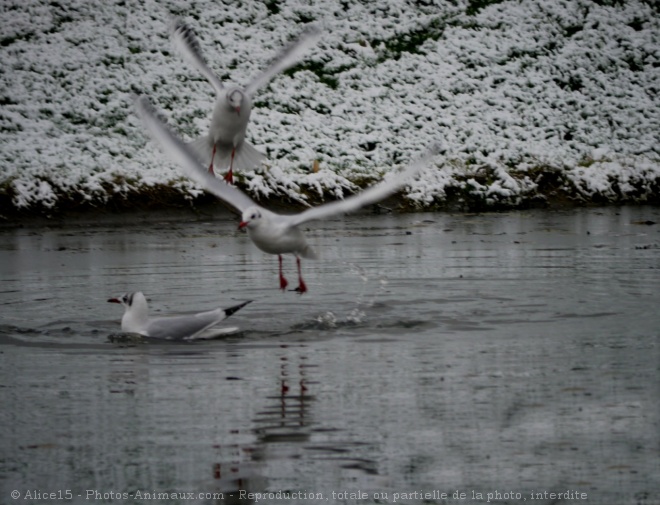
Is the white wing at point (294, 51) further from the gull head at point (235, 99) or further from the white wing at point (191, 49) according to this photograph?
the gull head at point (235, 99)

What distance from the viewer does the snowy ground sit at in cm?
2103

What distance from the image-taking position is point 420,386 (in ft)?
24.4

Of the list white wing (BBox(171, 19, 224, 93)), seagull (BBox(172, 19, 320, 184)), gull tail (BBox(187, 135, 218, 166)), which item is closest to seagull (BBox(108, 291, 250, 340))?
seagull (BBox(172, 19, 320, 184))

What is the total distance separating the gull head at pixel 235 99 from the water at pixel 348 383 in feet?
5.87

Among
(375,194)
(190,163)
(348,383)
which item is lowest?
(348,383)

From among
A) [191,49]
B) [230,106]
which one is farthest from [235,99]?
[191,49]

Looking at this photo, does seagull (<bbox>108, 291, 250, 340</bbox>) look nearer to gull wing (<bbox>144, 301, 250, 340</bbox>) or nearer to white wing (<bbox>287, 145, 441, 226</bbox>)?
gull wing (<bbox>144, 301, 250, 340</bbox>)

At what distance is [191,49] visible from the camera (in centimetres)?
1311

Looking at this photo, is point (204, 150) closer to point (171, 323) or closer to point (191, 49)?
point (191, 49)

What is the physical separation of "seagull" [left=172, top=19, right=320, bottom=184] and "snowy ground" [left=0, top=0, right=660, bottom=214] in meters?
6.46

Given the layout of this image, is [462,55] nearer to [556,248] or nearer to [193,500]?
[556,248]

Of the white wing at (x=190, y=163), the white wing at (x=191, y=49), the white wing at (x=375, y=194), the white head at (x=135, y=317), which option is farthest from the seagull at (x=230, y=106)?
the white wing at (x=375, y=194)

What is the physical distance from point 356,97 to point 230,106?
37.5ft

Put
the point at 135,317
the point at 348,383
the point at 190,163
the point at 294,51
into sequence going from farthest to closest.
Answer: the point at 294,51 < the point at 190,163 < the point at 135,317 < the point at 348,383
